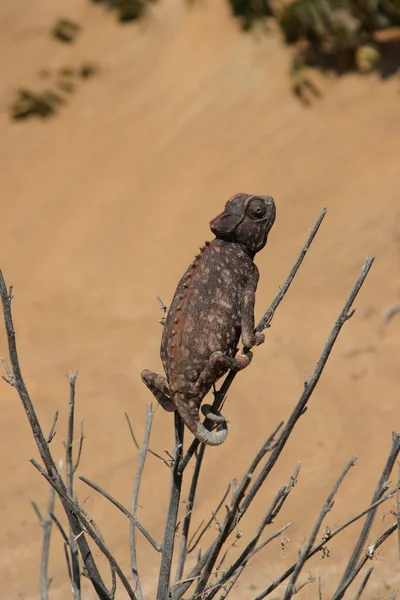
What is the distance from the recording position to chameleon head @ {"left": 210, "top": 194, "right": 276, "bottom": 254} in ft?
8.53

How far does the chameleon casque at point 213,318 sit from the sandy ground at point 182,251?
77.5 inches

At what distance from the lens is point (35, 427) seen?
7.73ft

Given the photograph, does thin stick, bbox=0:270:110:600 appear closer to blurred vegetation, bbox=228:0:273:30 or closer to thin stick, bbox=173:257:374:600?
thin stick, bbox=173:257:374:600

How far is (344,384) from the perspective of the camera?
5402mm

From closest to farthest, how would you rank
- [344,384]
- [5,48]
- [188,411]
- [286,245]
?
[188,411]
[344,384]
[286,245]
[5,48]

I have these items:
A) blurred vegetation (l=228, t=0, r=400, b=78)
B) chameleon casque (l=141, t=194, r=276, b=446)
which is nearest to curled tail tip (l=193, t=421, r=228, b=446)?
chameleon casque (l=141, t=194, r=276, b=446)

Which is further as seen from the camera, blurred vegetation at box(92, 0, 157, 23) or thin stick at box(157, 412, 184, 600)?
blurred vegetation at box(92, 0, 157, 23)

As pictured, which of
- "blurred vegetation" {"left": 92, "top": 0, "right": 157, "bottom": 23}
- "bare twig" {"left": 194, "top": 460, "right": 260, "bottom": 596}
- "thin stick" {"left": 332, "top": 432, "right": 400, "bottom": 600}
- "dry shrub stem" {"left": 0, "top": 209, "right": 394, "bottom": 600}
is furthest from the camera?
"blurred vegetation" {"left": 92, "top": 0, "right": 157, "bottom": 23}

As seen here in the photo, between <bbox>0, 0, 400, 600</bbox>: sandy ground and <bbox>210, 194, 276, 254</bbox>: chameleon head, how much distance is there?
2.16m

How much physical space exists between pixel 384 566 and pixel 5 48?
9.90m

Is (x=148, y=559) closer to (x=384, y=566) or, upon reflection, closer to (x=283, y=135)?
(x=384, y=566)

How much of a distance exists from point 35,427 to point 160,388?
42cm

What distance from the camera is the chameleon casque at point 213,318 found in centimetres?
246

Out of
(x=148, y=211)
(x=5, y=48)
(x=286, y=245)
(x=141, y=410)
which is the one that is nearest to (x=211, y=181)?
(x=148, y=211)
